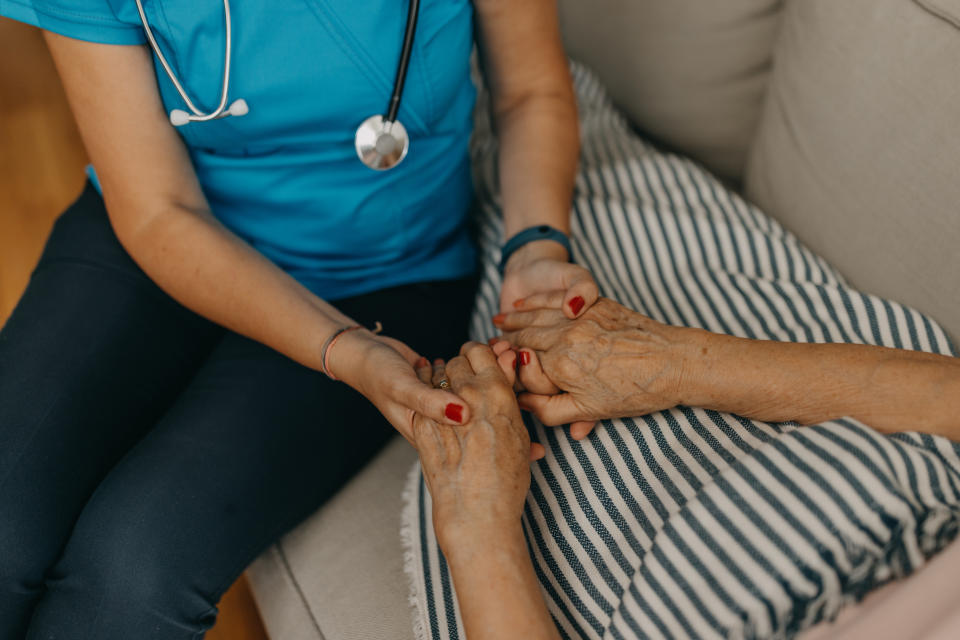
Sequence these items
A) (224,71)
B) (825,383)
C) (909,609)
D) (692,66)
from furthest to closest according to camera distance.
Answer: (692,66)
(224,71)
(825,383)
(909,609)

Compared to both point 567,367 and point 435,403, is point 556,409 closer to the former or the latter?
point 567,367

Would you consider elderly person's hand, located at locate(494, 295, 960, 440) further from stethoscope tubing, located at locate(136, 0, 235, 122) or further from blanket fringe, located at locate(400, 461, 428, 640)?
stethoscope tubing, located at locate(136, 0, 235, 122)

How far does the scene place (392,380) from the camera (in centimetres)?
79

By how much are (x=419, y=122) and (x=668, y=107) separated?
486 mm

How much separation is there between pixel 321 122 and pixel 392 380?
13.6 inches

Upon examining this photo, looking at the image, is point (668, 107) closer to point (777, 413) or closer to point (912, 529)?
point (777, 413)

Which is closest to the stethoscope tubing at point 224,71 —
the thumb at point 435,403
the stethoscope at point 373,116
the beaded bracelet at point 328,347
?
the stethoscope at point 373,116

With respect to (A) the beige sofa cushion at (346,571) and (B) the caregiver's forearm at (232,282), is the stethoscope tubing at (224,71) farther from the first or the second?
(A) the beige sofa cushion at (346,571)

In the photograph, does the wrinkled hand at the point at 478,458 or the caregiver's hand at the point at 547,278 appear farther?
the caregiver's hand at the point at 547,278

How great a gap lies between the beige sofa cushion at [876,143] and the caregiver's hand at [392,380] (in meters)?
0.54

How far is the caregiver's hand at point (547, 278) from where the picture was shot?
0.86 meters

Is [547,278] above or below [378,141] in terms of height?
below

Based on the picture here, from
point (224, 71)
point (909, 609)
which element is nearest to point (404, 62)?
point (224, 71)

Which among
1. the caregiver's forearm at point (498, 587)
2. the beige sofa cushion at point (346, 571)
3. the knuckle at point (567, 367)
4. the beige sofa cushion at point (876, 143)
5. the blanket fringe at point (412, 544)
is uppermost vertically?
the beige sofa cushion at point (876, 143)
